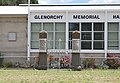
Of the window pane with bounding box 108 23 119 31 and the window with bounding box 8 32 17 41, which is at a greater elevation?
the window pane with bounding box 108 23 119 31

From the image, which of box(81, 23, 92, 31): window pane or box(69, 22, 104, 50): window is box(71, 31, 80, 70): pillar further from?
box(81, 23, 92, 31): window pane

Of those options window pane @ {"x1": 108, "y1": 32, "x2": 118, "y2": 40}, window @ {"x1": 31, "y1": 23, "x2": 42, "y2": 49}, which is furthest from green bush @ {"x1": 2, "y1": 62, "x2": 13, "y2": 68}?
window pane @ {"x1": 108, "y1": 32, "x2": 118, "y2": 40}

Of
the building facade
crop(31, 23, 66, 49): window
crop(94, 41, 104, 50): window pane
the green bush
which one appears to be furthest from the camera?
crop(31, 23, 66, 49): window

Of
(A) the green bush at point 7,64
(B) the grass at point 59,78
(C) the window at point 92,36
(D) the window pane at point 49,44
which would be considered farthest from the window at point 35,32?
(B) the grass at point 59,78

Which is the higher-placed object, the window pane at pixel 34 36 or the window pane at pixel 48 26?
the window pane at pixel 48 26

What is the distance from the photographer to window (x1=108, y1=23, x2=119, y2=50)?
2917cm

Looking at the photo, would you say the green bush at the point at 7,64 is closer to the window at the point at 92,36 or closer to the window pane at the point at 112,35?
the window at the point at 92,36

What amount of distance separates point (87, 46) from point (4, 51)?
21.2 ft

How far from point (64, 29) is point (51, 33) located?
106 cm

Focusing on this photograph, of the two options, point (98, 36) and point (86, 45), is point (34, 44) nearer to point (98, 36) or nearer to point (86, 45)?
point (86, 45)

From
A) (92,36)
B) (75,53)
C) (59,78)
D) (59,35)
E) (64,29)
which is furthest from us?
(59,35)

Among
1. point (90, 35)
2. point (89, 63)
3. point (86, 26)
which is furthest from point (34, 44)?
point (89, 63)

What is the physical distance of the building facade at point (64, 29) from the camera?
28969 mm

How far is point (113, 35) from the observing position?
2928 cm
